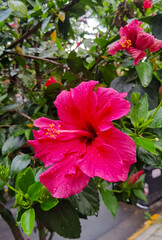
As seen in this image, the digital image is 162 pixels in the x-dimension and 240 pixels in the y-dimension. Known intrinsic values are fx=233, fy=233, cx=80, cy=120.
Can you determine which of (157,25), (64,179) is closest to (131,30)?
(157,25)

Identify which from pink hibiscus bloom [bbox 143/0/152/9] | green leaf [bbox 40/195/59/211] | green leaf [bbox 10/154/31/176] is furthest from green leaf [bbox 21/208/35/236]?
pink hibiscus bloom [bbox 143/0/152/9]

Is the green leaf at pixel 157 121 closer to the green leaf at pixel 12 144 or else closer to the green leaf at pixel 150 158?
the green leaf at pixel 150 158

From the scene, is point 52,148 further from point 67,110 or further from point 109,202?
point 109,202

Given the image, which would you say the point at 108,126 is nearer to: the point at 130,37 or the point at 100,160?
the point at 100,160

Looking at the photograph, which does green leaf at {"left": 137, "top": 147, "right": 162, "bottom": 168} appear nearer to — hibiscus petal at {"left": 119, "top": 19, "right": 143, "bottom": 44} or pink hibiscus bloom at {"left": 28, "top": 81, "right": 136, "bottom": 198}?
pink hibiscus bloom at {"left": 28, "top": 81, "right": 136, "bottom": 198}

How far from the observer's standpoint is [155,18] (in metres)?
0.65

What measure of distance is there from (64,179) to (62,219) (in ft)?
0.66

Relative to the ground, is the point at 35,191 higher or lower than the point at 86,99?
lower

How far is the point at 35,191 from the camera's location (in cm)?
47

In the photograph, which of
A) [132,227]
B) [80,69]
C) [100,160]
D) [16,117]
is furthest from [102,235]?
[100,160]

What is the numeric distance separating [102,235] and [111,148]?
235 cm

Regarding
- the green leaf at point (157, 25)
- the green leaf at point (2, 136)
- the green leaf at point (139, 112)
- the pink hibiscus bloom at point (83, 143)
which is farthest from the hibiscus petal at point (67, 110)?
the green leaf at point (2, 136)

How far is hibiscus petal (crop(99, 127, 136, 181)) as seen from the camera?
37cm

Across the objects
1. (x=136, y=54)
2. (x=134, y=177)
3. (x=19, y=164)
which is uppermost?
(x=136, y=54)
